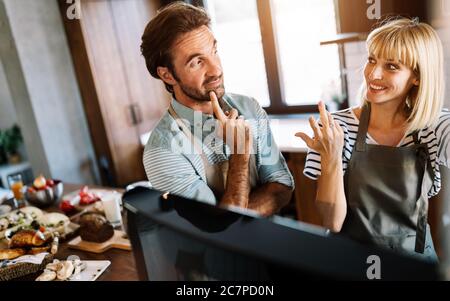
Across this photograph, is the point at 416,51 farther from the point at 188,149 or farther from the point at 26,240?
the point at 26,240

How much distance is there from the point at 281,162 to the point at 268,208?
87 millimetres

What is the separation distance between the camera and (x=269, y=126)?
572 mm

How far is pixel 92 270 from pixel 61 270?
0.06m

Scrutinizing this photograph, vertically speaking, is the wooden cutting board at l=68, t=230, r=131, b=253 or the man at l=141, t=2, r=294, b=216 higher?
the man at l=141, t=2, r=294, b=216

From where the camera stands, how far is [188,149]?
0.51 meters

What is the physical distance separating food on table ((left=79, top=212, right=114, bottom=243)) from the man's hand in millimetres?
445

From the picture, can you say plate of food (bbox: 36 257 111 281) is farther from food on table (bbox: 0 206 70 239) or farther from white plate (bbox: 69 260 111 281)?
food on table (bbox: 0 206 70 239)

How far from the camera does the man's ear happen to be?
1.53 feet

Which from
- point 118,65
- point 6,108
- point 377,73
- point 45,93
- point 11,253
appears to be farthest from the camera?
point 6,108

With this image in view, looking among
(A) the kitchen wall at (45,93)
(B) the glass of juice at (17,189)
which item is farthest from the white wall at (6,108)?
(B) the glass of juice at (17,189)

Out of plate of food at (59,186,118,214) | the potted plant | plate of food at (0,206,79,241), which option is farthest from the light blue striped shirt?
the potted plant

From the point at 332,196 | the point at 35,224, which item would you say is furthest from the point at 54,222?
the point at 332,196
